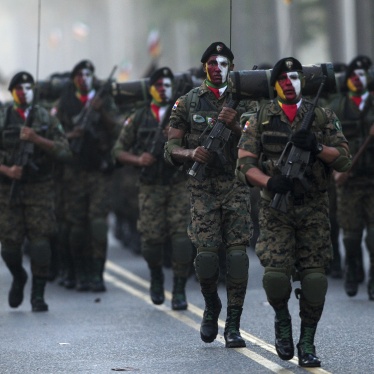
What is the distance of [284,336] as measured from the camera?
11445mm

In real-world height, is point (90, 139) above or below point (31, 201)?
above

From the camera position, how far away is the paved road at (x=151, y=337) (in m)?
11.6

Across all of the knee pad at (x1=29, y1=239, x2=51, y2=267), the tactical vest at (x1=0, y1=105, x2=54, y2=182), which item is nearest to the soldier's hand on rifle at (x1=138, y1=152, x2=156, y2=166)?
the tactical vest at (x1=0, y1=105, x2=54, y2=182)

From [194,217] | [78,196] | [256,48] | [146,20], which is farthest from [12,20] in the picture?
[194,217]

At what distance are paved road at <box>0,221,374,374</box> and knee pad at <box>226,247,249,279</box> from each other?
1.60 ft

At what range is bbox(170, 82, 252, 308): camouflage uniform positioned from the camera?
1262 centimetres

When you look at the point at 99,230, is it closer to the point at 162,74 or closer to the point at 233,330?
the point at 162,74

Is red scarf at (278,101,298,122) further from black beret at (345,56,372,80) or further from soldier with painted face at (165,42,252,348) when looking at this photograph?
black beret at (345,56,372,80)

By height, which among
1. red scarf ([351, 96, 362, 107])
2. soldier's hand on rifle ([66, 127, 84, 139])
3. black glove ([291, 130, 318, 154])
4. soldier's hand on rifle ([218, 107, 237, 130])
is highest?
red scarf ([351, 96, 362, 107])

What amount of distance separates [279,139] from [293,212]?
1.53 ft

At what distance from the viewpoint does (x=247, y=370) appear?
1129 centimetres

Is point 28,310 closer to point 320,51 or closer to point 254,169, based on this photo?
point 254,169

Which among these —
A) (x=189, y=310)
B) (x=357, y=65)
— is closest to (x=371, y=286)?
(x=189, y=310)

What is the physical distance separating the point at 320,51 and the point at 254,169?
29.3 meters
